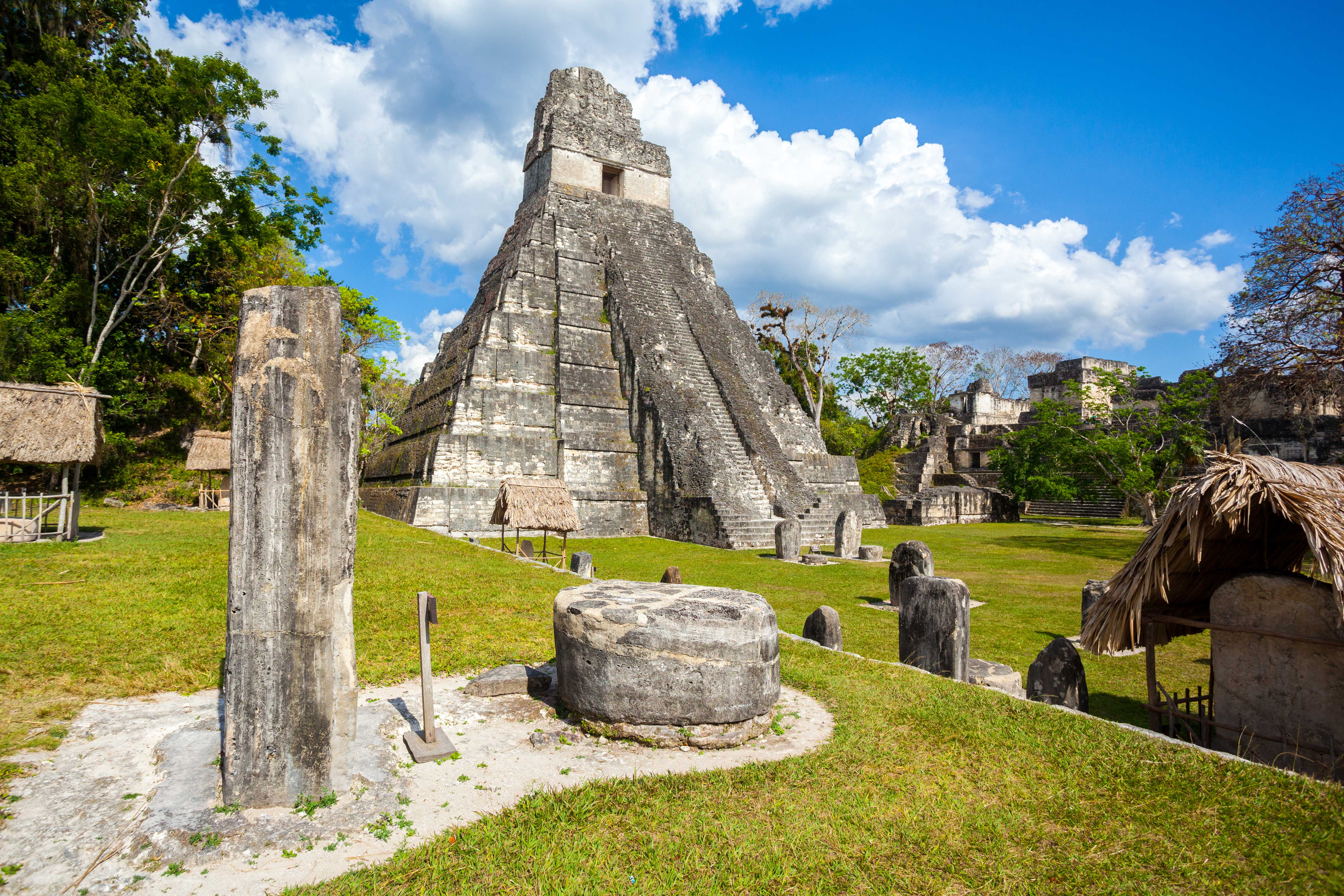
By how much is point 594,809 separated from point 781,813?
3.00 feet

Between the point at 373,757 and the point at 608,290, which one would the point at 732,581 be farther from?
the point at 608,290

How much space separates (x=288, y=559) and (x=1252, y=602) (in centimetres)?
555

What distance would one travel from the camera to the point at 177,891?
268 cm

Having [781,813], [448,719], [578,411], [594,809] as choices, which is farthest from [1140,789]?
[578,411]

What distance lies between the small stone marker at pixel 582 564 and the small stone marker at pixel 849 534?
6282 millimetres

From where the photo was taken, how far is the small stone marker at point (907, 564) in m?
9.60

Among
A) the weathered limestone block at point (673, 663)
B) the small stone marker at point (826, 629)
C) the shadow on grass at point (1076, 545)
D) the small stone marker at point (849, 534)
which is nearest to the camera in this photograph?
the weathered limestone block at point (673, 663)

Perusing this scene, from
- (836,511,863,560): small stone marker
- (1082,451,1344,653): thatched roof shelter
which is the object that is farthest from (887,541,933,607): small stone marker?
(836,511,863,560): small stone marker

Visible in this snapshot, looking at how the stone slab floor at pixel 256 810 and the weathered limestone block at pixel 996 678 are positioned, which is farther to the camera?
the weathered limestone block at pixel 996 678

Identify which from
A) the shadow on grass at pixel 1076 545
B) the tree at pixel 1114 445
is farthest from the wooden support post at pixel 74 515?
the tree at pixel 1114 445

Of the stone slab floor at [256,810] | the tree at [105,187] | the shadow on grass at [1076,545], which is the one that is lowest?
the shadow on grass at [1076,545]

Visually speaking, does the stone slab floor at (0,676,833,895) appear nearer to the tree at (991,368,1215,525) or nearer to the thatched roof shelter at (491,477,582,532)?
the thatched roof shelter at (491,477,582,532)

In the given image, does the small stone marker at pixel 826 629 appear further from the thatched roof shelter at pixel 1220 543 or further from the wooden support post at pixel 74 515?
the wooden support post at pixel 74 515

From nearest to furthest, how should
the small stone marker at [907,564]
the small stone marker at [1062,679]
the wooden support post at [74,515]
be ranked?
the small stone marker at [1062,679] < the small stone marker at [907,564] < the wooden support post at [74,515]
